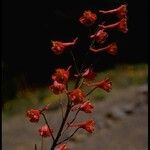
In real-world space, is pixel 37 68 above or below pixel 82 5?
below

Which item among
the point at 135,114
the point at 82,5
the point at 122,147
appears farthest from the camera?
the point at 82,5

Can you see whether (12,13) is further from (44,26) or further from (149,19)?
(149,19)

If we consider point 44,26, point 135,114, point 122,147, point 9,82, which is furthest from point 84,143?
point 44,26

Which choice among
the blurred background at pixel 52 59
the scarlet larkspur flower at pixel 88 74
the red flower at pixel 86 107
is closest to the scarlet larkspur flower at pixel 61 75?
the scarlet larkspur flower at pixel 88 74

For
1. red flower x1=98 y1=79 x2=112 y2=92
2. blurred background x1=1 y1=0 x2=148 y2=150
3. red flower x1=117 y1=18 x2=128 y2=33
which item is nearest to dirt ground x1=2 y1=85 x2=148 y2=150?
blurred background x1=1 y1=0 x2=148 y2=150

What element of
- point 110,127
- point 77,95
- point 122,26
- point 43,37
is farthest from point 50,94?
point 77,95

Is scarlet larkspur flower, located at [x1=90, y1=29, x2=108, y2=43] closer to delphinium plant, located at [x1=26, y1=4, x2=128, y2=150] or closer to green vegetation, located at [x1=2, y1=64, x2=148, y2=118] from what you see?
delphinium plant, located at [x1=26, y1=4, x2=128, y2=150]

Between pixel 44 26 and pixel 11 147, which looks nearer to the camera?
pixel 11 147
